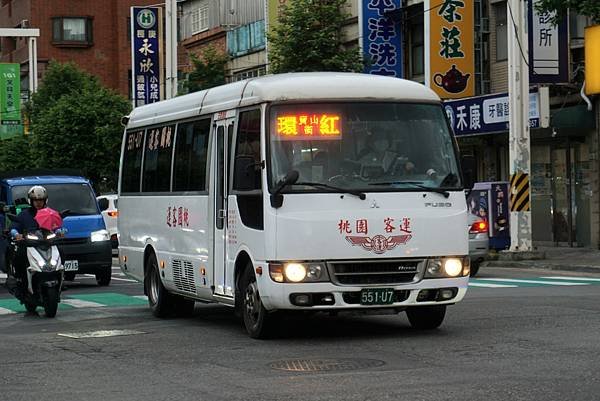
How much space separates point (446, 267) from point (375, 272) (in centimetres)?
80

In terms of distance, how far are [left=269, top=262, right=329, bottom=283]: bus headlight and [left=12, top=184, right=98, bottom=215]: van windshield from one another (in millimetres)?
13393

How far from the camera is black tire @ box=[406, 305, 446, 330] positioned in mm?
14478

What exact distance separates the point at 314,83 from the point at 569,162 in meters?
21.9

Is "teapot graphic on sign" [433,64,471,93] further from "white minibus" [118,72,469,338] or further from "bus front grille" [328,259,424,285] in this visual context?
"bus front grille" [328,259,424,285]

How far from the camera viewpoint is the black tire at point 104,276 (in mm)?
25859

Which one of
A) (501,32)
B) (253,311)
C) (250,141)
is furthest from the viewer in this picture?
(501,32)

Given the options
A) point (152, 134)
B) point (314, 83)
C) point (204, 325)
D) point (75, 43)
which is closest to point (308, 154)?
point (314, 83)

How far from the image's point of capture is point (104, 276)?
85.1ft

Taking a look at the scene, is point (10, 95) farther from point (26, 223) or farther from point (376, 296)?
point (376, 296)

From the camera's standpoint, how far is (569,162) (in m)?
34.8

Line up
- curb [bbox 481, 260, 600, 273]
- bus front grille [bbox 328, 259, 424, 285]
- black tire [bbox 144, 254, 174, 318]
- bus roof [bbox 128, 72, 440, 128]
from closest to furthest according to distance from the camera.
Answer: bus front grille [bbox 328, 259, 424, 285]
bus roof [bbox 128, 72, 440, 128]
black tire [bbox 144, 254, 174, 318]
curb [bbox 481, 260, 600, 273]

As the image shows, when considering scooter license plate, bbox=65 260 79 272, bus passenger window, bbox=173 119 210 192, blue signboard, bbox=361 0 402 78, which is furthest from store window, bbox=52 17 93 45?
bus passenger window, bbox=173 119 210 192

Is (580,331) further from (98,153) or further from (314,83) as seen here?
(98,153)

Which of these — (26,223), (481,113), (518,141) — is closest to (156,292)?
(26,223)
